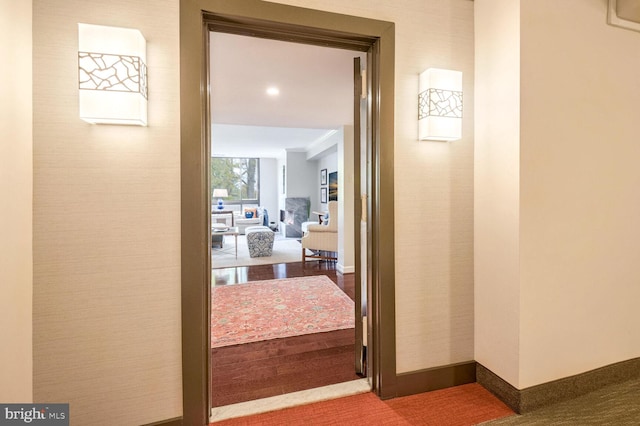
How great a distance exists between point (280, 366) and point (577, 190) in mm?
2322

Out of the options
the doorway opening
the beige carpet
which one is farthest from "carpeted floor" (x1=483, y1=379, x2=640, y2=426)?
the beige carpet

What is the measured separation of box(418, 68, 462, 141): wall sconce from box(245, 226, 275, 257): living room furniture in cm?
482

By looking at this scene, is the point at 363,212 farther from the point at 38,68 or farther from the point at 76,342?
the point at 38,68

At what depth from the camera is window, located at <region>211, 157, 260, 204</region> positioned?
35.9 ft

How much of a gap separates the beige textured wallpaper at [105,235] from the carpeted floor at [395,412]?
60cm

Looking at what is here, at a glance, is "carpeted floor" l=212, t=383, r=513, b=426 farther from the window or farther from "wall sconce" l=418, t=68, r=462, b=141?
the window

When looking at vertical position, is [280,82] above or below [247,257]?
above

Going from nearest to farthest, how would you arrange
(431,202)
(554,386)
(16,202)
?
(16,202)
(554,386)
(431,202)

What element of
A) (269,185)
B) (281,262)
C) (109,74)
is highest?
(269,185)

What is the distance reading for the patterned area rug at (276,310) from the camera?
2.88 metres

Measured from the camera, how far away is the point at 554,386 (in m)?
1.78

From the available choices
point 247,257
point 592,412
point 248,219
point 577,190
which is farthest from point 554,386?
point 248,219

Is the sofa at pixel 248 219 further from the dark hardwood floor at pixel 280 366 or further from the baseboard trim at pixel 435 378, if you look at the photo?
the baseboard trim at pixel 435 378

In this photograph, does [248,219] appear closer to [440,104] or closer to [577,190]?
[440,104]
